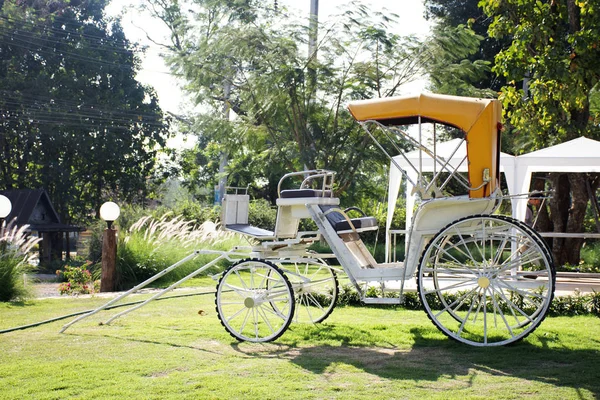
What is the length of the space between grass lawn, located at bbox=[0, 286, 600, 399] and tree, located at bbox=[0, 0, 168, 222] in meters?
23.9

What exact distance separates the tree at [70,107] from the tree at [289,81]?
10702 mm

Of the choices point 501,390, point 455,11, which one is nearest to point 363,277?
point 501,390

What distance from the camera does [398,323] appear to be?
8.91 meters

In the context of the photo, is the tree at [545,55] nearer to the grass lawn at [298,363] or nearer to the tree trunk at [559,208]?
the grass lawn at [298,363]

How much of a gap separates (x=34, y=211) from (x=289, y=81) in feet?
36.6

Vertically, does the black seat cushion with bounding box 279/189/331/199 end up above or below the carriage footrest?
above

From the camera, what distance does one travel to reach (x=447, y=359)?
6840 mm

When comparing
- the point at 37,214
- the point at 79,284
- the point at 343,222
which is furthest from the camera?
the point at 37,214

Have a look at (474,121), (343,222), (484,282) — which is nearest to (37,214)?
(343,222)

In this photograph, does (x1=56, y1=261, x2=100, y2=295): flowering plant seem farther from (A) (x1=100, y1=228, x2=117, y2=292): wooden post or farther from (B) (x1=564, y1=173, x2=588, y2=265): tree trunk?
(B) (x1=564, y1=173, x2=588, y2=265): tree trunk

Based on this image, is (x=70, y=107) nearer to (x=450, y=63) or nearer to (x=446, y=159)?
(x=450, y=63)

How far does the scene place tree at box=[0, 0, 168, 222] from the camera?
1237 inches

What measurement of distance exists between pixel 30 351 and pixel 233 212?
8.37 feet

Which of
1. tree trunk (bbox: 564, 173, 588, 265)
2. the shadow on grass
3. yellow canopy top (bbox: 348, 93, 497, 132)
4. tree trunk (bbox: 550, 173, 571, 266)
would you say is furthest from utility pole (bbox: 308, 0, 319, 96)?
the shadow on grass
